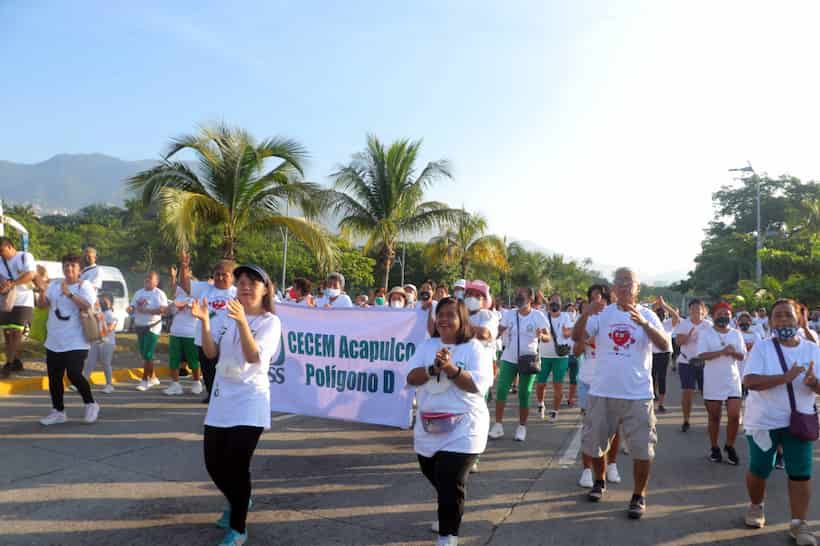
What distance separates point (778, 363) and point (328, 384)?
4.94 meters

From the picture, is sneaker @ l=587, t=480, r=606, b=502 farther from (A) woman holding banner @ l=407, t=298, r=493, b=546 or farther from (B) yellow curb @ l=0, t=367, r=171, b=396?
(B) yellow curb @ l=0, t=367, r=171, b=396

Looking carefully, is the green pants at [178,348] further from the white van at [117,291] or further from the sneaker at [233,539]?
the white van at [117,291]

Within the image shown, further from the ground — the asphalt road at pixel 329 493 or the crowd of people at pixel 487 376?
the crowd of people at pixel 487 376

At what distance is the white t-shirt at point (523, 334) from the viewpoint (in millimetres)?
8312

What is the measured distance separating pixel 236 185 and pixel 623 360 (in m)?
11.9

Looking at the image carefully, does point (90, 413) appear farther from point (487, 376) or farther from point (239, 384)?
point (487, 376)

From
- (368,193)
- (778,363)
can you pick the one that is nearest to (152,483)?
(778,363)

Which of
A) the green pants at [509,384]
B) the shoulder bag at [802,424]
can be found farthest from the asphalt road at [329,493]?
the shoulder bag at [802,424]

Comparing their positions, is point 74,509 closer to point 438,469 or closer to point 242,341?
point 242,341

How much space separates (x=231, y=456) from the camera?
12.9 feet

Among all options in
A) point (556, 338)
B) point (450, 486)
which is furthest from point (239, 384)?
point (556, 338)

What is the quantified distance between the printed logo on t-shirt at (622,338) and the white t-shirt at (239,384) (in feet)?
9.38

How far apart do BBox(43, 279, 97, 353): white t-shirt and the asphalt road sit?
0.95 m

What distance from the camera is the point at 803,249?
30797 mm
